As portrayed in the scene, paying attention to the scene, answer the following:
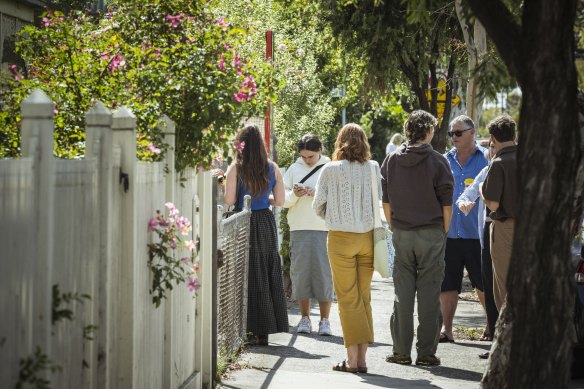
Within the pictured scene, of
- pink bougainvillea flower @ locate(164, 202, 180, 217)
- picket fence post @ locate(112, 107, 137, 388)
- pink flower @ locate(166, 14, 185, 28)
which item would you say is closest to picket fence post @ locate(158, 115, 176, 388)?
pink bougainvillea flower @ locate(164, 202, 180, 217)

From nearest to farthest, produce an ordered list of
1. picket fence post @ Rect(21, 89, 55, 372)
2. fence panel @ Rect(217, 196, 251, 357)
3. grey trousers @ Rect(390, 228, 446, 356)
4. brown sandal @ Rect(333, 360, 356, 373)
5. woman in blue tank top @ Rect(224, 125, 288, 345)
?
picket fence post @ Rect(21, 89, 55, 372) < fence panel @ Rect(217, 196, 251, 357) < brown sandal @ Rect(333, 360, 356, 373) < grey trousers @ Rect(390, 228, 446, 356) < woman in blue tank top @ Rect(224, 125, 288, 345)

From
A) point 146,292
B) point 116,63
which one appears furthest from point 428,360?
point 146,292

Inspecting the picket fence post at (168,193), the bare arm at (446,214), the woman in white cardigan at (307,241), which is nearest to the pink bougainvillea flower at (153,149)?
the picket fence post at (168,193)

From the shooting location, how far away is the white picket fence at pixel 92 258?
3.74 m

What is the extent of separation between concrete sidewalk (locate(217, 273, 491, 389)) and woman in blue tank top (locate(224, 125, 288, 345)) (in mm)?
235

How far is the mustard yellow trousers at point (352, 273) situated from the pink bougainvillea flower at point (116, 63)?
3.10m

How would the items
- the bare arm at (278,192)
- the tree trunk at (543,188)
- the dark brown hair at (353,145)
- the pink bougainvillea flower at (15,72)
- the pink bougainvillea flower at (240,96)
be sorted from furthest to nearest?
the bare arm at (278,192) < the dark brown hair at (353,145) < the pink bougainvillea flower at (15,72) < the pink bougainvillea flower at (240,96) < the tree trunk at (543,188)

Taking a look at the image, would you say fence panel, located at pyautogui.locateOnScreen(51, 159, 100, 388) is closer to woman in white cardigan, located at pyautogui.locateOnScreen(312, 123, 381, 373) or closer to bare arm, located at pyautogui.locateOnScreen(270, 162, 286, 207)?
woman in white cardigan, located at pyautogui.locateOnScreen(312, 123, 381, 373)

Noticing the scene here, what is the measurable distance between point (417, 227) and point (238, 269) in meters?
1.58

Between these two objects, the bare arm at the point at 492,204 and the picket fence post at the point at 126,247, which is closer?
the picket fence post at the point at 126,247

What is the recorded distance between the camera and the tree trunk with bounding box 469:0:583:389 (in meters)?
4.39

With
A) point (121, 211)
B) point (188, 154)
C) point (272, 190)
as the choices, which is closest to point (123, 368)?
point (121, 211)

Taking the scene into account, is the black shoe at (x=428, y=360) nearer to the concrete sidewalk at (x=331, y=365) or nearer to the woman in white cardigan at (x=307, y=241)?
the concrete sidewalk at (x=331, y=365)

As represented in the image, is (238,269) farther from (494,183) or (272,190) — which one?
(494,183)
